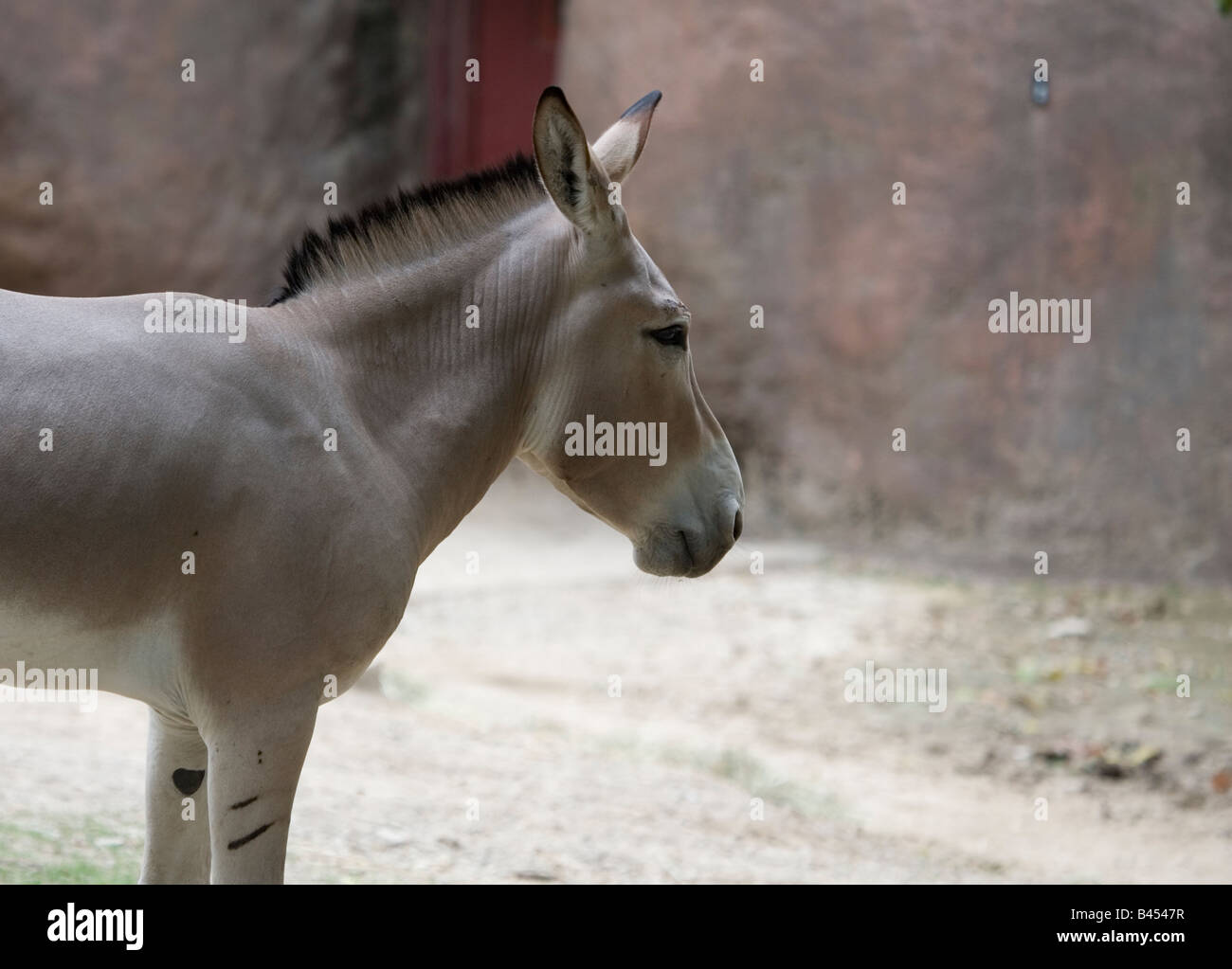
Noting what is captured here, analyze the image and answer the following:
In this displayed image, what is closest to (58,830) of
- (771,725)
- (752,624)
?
(771,725)

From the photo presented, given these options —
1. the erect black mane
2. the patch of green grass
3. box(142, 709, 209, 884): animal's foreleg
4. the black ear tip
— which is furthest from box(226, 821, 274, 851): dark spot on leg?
the black ear tip

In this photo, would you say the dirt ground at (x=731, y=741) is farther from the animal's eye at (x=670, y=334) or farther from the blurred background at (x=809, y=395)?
the animal's eye at (x=670, y=334)

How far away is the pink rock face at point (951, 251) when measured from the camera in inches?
430

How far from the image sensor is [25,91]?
12773 mm

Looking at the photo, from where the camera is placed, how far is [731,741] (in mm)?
7855

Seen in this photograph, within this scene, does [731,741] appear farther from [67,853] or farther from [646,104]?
[646,104]

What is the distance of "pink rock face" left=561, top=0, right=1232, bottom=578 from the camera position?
10.9 metres

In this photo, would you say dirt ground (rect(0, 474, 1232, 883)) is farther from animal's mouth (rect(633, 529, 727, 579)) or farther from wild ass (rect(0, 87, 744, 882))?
wild ass (rect(0, 87, 744, 882))

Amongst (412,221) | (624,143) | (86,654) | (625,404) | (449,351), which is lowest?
(86,654)

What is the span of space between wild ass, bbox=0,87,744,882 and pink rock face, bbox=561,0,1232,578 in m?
8.54

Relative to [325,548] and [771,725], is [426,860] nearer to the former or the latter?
[325,548]

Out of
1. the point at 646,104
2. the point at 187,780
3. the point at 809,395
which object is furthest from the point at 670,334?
the point at 809,395

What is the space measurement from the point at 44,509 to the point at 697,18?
36.6 ft

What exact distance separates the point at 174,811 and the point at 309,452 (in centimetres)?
93
